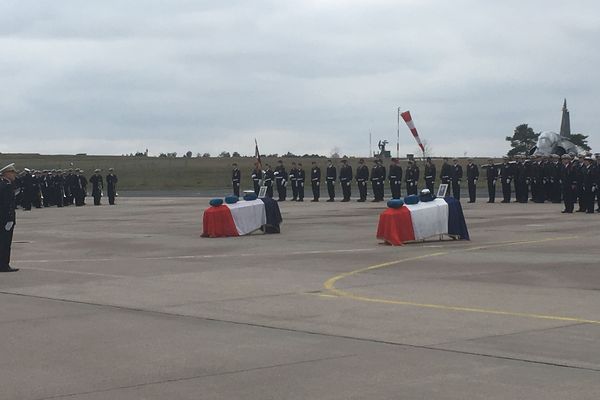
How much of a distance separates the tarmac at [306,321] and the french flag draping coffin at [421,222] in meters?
0.29

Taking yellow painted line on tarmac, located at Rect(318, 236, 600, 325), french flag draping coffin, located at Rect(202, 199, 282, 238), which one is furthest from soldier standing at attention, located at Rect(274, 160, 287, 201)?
yellow painted line on tarmac, located at Rect(318, 236, 600, 325)

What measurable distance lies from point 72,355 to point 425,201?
44.6 ft

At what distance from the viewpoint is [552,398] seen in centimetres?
720

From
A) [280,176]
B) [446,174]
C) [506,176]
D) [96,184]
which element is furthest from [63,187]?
[506,176]

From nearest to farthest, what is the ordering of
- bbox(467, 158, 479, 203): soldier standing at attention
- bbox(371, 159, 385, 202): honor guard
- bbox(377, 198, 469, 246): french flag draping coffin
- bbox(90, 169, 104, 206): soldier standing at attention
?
1. bbox(377, 198, 469, 246): french flag draping coffin
2. bbox(467, 158, 479, 203): soldier standing at attention
3. bbox(371, 159, 385, 202): honor guard
4. bbox(90, 169, 104, 206): soldier standing at attention

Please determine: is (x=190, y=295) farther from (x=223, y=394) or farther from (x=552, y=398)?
(x=552, y=398)

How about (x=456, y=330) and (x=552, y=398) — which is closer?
(x=552, y=398)

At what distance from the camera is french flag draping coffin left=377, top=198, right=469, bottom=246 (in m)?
20.6

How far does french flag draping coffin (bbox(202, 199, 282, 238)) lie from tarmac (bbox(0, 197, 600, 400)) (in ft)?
7.94

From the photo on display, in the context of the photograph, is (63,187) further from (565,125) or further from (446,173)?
(565,125)

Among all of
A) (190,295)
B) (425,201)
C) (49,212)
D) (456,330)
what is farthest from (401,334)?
(49,212)

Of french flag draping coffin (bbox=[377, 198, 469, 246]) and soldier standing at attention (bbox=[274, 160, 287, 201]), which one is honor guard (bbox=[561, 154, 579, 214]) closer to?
A: french flag draping coffin (bbox=[377, 198, 469, 246])

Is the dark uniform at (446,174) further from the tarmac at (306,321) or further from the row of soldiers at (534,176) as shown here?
the tarmac at (306,321)

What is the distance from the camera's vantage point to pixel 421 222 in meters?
20.9
